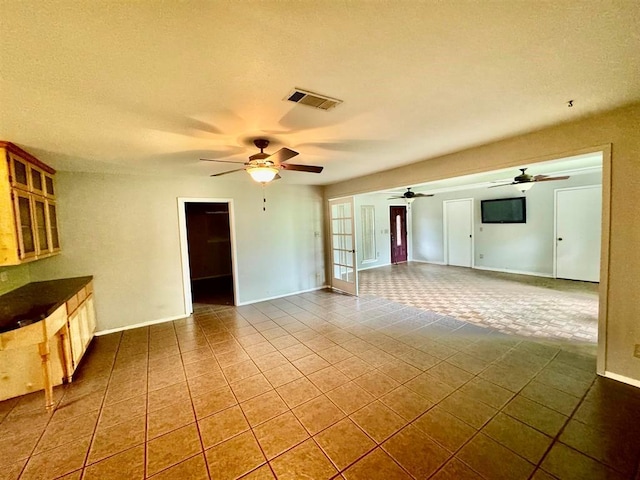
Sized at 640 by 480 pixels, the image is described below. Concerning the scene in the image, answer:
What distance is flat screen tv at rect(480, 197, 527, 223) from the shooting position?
6754 mm

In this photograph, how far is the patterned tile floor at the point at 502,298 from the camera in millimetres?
3670

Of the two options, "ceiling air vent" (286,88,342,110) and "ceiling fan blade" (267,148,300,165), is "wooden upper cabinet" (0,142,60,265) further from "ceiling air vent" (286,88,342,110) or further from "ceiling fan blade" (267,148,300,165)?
"ceiling air vent" (286,88,342,110)

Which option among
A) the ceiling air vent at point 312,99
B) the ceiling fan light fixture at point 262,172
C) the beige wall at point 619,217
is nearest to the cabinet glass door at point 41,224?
the ceiling fan light fixture at point 262,172

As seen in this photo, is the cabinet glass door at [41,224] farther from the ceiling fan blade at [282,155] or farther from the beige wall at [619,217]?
the beige wall at [619,217]

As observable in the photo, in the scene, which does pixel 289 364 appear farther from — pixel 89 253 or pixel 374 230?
pixel 374 230

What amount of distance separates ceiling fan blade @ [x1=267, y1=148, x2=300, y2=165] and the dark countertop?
235cm

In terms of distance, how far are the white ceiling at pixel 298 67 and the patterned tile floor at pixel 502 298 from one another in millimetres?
2697

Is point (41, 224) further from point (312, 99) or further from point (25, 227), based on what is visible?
point (312, 99)

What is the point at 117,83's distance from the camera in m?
1.59

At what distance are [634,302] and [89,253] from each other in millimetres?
6292

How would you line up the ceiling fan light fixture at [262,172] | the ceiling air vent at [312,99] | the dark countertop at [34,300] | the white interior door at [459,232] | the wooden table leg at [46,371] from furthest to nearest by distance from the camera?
the white interior door at [459,232], the ceiling fan light fixture at [262,172], the wooden table leg at [46,371], the dark countertop at [34,300], the ceiling air vent at [312,99]

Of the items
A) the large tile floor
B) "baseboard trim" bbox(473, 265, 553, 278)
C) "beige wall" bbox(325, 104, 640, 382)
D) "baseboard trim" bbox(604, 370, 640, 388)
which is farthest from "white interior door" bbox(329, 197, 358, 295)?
"baseboard trim" bbox(473, 265, 553, 278)

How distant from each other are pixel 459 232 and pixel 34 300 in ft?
29.4

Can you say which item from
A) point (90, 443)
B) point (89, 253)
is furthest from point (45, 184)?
point (90, 443)
